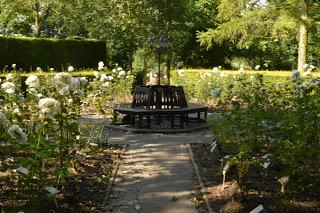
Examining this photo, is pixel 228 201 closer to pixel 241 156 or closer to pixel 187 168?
pixel 241 156

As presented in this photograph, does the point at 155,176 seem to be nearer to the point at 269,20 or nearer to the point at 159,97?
the point at 159,97

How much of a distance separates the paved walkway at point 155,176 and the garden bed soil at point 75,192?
200mm

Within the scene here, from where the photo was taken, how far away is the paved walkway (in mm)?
5281

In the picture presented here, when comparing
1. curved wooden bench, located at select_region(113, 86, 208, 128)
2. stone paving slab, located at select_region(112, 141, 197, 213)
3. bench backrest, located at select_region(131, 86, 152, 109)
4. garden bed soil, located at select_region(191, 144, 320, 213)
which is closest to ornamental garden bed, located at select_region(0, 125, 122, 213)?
stone paving slab, located at select_region(112, 141, 197, 213)

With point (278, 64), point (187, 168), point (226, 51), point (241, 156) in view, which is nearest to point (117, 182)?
point (187, 168)

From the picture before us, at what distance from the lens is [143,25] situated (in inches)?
975

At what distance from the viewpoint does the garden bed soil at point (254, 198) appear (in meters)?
4.73

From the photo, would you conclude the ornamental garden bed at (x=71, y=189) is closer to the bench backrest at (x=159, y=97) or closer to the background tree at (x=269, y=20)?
the bench backrest at (x=159, y=97)

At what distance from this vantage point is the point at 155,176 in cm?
657

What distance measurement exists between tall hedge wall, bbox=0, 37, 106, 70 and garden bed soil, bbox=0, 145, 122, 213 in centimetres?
1302

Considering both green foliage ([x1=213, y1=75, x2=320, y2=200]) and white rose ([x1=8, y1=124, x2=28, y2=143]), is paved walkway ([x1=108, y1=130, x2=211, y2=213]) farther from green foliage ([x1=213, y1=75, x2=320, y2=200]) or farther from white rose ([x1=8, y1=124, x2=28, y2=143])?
white rose ([x1=8, y1=124, x2=28, y2=143])

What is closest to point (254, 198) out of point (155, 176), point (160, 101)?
point (155, 176)

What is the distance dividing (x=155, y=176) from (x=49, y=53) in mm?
17217

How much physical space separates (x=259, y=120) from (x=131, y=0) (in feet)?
66.5
